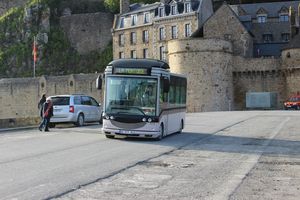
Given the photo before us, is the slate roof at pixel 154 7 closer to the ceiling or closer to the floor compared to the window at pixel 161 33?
closer to the ceiling

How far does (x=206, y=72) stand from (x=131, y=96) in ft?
116

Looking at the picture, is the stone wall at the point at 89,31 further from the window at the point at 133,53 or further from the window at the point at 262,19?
the window at the point at 262,19

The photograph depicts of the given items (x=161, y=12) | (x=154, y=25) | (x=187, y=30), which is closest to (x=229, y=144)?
(x=187, y=30)

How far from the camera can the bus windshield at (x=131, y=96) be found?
1641 cm

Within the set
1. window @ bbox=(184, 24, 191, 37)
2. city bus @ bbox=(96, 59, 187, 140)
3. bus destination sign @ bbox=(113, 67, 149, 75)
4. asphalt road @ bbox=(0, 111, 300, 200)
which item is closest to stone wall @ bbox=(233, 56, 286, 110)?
window @ bbox=(184, 24, 191, 37)

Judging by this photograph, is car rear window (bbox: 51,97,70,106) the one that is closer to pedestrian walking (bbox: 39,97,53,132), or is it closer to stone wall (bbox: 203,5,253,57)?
pedestrian walking (bbox: 39,97,53,132)

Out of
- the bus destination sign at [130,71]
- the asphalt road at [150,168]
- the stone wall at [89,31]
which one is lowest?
the asphalt road at [150,168]

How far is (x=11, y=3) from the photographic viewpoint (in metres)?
88.8

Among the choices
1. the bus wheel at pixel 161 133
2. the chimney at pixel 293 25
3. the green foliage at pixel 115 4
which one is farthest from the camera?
the green foliage at pixel 115 4

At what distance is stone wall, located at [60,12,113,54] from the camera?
7550 centimetres

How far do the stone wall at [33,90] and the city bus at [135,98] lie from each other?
4072 centimetres

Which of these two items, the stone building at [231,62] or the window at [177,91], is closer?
the window at [177,91]

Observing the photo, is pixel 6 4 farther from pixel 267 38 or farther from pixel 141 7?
pixel 267 38

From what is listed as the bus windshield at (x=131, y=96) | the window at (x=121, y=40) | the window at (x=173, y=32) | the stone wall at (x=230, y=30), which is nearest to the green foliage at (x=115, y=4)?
the window at (x=121, y=40)
